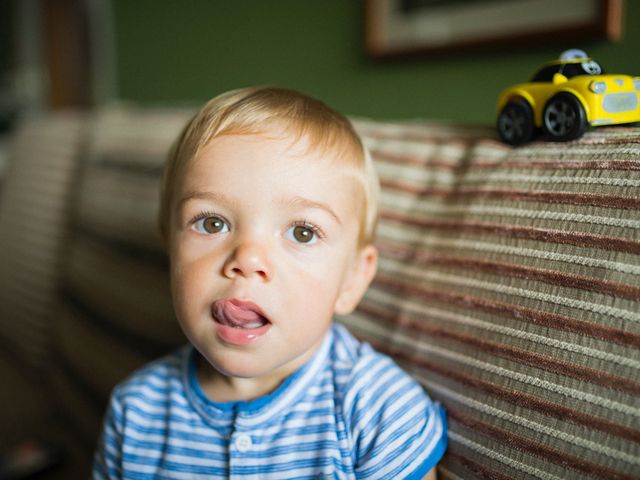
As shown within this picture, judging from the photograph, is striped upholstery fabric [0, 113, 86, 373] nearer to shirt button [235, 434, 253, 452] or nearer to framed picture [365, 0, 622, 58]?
framed picture [365, 0, 622, 58]

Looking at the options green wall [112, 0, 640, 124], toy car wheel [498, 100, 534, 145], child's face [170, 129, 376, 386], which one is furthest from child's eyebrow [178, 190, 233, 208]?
green wall [112, 0, 640, 124]

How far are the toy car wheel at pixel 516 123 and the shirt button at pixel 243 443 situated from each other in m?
0.58

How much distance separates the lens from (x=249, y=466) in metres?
0.78

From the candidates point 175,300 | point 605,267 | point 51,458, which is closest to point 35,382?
point 51,458

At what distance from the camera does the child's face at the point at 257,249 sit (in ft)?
2.37

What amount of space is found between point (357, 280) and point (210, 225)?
9.8 inches

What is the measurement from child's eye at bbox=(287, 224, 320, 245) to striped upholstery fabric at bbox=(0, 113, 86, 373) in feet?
3.91

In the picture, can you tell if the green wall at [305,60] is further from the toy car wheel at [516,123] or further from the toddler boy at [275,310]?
the toddler boy at [275,310]

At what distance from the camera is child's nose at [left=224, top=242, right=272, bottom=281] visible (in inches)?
27.8

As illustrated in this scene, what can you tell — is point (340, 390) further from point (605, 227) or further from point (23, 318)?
point (23, 318)

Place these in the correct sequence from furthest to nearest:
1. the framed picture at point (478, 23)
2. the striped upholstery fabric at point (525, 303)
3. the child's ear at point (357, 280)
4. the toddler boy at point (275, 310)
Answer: the framed picture at point (478, 23) → the child's ear at point (357, 280) → the toddler boy at point (275, 310) → the striped upholstery fabric at point (525, 303)

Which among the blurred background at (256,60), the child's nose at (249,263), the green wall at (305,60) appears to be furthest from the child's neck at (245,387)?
the green wall at (305,60)

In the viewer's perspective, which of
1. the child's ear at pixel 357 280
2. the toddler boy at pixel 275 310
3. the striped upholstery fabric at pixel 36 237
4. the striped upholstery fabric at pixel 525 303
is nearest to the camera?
the striped upholstery fabric at pixel 525 303

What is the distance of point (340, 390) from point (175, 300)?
0.87 feet
